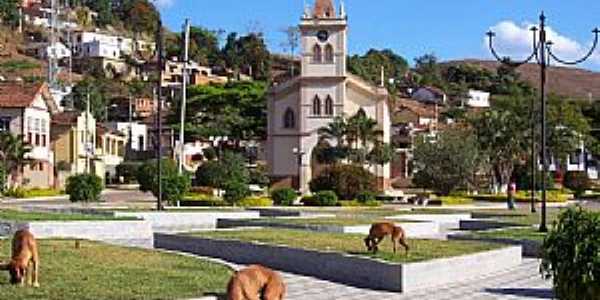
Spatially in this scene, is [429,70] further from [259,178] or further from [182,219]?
[182,219]

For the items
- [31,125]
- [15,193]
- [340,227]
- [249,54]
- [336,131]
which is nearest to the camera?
[340,227]

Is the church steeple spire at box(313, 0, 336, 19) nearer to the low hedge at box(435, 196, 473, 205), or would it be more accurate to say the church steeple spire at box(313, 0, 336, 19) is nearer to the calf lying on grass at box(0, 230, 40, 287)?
the low hedge at box(435, 196, 473, 205)

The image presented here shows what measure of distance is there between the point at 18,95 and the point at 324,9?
19966 mm

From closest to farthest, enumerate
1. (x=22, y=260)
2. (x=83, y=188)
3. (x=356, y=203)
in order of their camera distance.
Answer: (x=22, y=260) < (x=83, y=188) < (x=356, y=203)

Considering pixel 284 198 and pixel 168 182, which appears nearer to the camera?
pixel 168 182

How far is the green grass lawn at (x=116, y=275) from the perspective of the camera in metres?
11.9

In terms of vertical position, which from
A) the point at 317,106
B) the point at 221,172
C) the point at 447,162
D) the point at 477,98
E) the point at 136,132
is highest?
the point at 477,98

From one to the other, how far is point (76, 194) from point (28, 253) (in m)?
24.3

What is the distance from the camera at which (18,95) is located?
57812mm

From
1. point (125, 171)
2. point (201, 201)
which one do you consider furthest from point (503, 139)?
point (125, 171)

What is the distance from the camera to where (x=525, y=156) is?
58.9m

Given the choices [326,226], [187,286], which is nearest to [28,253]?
[187,286]

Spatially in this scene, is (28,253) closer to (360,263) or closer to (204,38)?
(360,263)

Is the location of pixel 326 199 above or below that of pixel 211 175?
below
